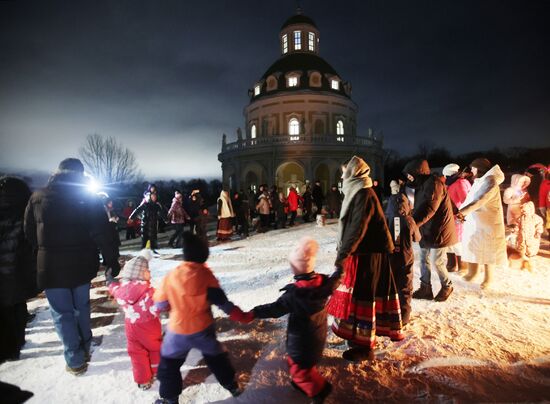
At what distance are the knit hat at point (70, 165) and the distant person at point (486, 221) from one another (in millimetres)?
5443

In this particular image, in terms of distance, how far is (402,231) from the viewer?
4277 mm

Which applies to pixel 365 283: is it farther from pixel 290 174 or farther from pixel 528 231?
pixel 290 174

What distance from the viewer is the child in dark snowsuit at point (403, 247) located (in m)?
3.99

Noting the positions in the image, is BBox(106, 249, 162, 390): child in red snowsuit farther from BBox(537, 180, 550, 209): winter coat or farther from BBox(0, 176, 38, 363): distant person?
BBox(537, 180, 550, 209): winter coat

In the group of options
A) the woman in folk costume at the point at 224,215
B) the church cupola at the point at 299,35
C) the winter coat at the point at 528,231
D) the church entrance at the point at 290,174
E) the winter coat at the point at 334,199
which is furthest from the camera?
the church cupola at the point at 299,35

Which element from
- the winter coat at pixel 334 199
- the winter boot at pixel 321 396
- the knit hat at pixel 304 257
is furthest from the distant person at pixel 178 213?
the winter coat at pixel 334 199

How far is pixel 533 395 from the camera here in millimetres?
2779

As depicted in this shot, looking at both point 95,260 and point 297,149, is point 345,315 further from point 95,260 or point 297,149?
point 297,149

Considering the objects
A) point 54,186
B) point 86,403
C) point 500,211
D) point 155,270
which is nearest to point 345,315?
point 86,403

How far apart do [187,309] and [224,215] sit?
8.74 m

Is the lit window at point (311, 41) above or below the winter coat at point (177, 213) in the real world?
above

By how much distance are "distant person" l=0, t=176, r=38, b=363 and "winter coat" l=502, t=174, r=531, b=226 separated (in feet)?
27.4

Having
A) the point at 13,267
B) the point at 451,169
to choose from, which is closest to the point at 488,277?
the point at 451,169

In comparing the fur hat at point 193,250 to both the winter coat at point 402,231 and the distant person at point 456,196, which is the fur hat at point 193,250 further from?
the distant person at point 456,196
